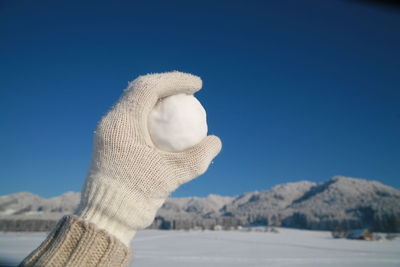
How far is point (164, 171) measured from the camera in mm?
873

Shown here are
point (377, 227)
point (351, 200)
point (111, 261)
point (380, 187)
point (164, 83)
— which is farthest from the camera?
Result: point (380, 187)

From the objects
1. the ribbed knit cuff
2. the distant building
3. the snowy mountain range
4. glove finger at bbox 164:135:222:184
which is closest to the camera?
the ribbed knit cuff

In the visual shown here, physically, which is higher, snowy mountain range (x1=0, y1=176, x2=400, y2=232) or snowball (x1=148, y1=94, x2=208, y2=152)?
snowy mountain range (x1=0, y1=176, x2=400, y2=232)

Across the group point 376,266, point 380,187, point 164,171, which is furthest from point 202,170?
point 380,187

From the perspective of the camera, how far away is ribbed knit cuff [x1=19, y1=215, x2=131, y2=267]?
2.26 ft

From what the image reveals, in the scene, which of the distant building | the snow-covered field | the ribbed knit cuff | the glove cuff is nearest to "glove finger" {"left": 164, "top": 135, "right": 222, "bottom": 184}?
the glove cuff

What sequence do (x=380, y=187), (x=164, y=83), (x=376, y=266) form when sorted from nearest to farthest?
(x=164, y=83), (x=376, y=266), (x=380, y=187)

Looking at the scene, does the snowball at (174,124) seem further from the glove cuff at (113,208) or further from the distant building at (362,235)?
the distant building at (362,235)

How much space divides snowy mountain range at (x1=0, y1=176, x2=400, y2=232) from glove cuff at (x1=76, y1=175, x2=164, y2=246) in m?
0.24

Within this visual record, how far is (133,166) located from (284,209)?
3351 inches

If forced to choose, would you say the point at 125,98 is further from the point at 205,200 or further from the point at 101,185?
the point at 205,200

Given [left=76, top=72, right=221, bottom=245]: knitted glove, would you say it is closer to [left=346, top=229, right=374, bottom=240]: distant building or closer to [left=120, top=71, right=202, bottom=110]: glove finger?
[left=120, top=71, right=202, bottom=110]: glove finger

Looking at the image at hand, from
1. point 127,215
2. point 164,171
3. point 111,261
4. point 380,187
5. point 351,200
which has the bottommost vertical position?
point 111,261

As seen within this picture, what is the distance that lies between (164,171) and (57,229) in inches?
13.3
